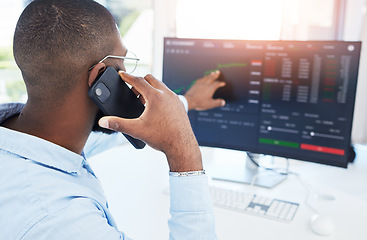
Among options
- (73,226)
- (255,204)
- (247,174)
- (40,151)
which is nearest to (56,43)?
(40,151)

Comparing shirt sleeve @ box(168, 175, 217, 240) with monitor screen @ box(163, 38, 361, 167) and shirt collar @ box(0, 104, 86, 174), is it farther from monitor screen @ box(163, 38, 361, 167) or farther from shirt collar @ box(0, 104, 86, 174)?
monitor screen @ box(163, 38, 361, 167)

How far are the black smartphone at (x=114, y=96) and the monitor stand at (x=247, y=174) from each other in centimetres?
54

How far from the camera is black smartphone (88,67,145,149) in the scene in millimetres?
737

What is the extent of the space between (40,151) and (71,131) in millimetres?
82

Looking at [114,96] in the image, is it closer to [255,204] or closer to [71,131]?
[71,131]

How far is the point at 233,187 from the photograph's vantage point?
127cm

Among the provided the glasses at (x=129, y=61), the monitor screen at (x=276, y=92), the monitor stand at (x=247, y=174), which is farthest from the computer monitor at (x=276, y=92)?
the glasses at (x=129, y=61)

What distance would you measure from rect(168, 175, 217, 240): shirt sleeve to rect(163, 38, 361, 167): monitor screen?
1.83 ft

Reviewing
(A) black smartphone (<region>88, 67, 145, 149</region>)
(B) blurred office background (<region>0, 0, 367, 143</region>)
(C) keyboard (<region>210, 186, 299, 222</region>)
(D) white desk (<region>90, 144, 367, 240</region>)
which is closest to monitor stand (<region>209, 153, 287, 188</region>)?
(D) white desk (<region>90, 144, 367, 240</region>)

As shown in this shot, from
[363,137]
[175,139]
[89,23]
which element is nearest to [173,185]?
[175,139]

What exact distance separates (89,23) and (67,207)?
14.3 inches

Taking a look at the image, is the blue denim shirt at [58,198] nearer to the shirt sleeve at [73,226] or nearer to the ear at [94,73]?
the shirt sleeve at [73,226]

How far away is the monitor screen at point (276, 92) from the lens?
3.83 ft

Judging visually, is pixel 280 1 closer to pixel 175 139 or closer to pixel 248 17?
pixel 248 17
